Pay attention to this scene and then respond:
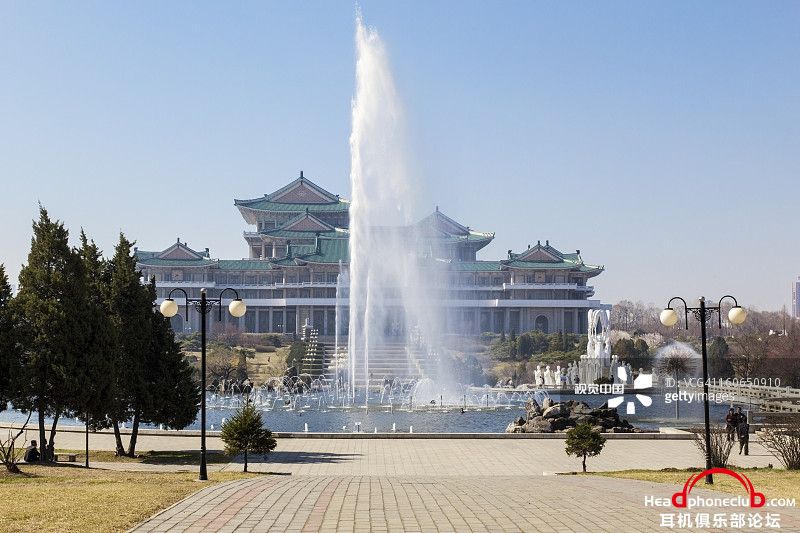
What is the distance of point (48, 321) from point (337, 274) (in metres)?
53.3

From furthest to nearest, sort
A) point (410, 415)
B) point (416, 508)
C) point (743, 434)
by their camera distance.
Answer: point (410, 415), point (743, 434), point (416, 508)

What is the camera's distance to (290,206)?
254 feet

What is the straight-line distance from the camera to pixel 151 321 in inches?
814

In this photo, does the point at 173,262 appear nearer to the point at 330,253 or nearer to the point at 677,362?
the point at 330,253

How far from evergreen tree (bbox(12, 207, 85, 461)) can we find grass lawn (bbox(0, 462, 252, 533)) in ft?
8.28

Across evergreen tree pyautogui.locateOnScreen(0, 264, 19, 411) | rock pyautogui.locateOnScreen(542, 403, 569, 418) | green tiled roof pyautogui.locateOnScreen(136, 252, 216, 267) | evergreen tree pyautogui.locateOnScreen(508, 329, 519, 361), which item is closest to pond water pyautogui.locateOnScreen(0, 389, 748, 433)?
rock pyautogui.locateOnScreen(542, 403, 569, 418)

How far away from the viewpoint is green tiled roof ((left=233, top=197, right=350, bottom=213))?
76.6 meters

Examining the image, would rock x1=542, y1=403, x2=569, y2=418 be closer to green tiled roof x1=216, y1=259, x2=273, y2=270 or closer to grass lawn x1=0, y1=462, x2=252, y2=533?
grass lawn x1=0, y1=462, x2=252, y2=533

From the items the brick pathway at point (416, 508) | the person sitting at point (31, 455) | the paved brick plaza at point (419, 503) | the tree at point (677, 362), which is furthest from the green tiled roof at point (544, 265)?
the brick pathway at point (416, 508)

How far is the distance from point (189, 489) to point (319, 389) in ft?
121

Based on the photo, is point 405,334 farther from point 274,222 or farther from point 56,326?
point 56,326

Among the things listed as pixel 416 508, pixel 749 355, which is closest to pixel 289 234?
pixel 749 355

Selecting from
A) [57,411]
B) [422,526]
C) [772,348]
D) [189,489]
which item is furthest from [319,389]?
[422,526]

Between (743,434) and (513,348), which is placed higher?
(513,348)
